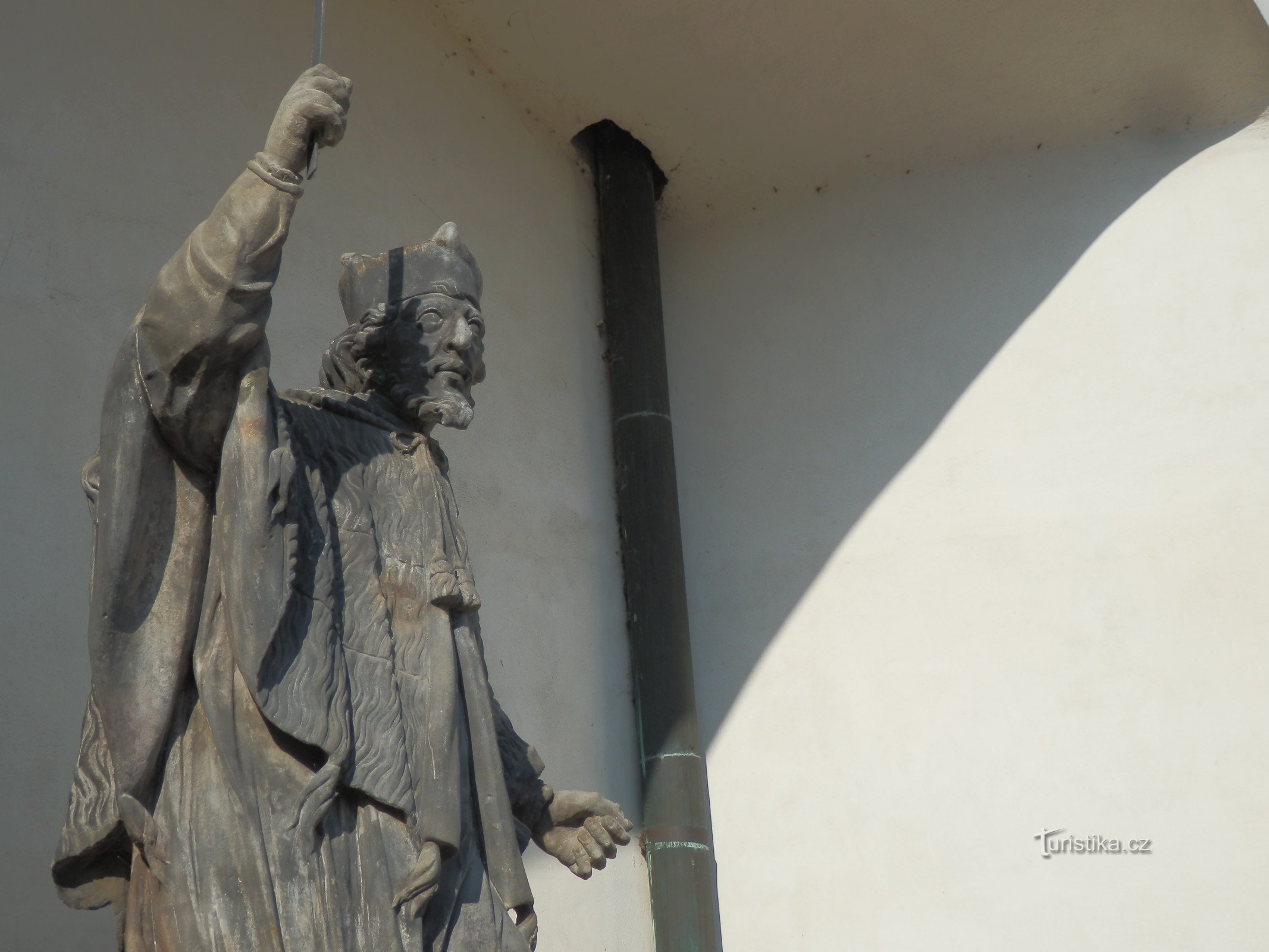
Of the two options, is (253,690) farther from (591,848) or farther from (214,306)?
(591,848)

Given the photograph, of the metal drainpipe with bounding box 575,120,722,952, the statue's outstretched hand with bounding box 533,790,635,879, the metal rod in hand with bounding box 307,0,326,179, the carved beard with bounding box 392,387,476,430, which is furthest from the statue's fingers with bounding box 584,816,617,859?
the metal drainpipe with bounding box 575,120,722,952

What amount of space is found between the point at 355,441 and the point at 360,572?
0.78ft

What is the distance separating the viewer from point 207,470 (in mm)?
2086

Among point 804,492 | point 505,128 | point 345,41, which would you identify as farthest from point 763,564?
point 345,41

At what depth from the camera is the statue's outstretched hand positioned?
2.37 metres

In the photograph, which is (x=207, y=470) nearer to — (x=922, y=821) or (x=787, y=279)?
(x=922, y=821)

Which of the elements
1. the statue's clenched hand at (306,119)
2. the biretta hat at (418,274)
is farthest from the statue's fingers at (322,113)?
the biretta hat at (418,274)

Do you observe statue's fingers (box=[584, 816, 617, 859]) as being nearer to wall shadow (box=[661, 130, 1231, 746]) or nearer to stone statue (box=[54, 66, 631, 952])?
stone statue (box=[54, 66, 631, 952])

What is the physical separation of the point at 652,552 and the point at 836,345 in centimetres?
99

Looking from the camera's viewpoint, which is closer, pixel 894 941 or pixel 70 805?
pixel 70 805

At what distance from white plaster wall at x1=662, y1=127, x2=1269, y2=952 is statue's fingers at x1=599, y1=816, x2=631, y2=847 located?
2.63 m

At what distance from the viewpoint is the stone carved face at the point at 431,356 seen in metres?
2.41

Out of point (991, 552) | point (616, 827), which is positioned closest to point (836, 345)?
point (991, 552)

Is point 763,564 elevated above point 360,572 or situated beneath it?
elevated above
